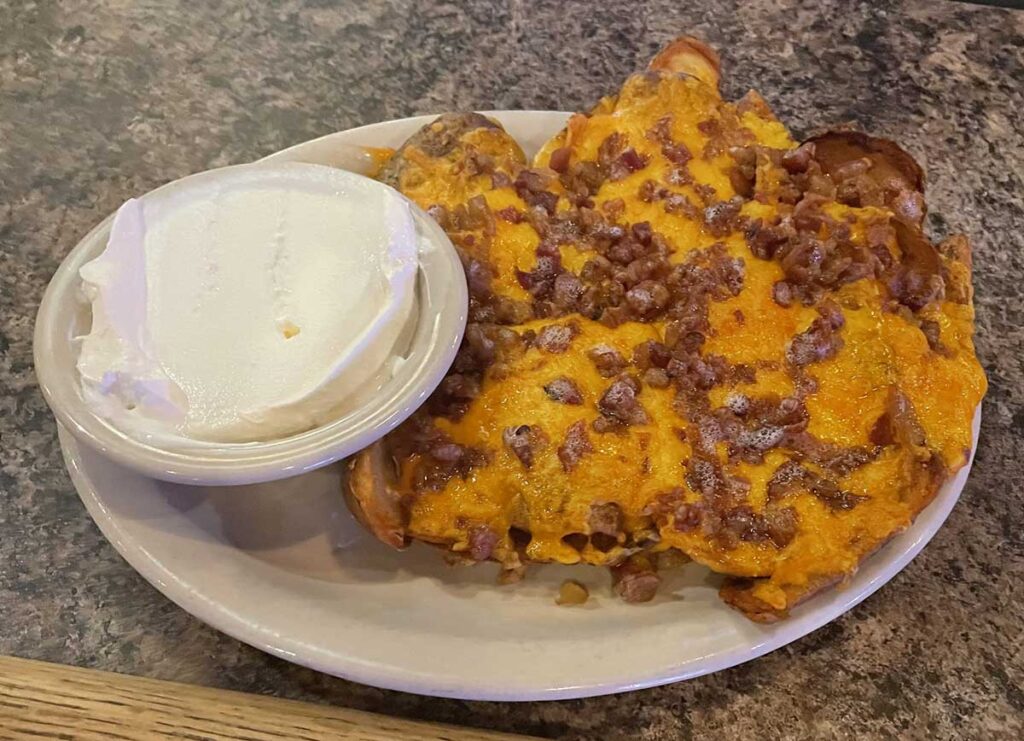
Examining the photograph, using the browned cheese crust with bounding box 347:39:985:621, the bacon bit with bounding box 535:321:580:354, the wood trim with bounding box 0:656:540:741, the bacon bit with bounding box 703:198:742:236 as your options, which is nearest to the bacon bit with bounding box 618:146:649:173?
the browned cheese crust with bounding box 347:39:985:621

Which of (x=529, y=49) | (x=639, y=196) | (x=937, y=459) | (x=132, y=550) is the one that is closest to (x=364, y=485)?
(x=132, y=550)

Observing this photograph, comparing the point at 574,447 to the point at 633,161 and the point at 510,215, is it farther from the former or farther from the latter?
the point at 633,161

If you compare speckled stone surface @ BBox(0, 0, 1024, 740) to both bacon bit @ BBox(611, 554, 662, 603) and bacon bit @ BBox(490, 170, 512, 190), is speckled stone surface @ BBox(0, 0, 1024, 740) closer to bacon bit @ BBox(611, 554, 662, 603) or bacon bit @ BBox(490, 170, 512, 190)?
bacon bit @ BBox(611, 554, 662, 603)

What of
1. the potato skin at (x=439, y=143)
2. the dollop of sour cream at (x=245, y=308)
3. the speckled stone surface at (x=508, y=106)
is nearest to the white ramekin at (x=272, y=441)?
the dollop of sour cream at (x=245, y=308)

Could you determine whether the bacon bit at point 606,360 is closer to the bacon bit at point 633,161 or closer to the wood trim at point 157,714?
the bacon bit at point 633,161

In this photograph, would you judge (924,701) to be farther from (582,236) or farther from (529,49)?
(529,49)

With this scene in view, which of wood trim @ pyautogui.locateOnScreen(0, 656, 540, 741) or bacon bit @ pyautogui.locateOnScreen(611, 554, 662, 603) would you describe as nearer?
wood trim @ pyautogui.locateOnScreen(0, 656, 540, 741)

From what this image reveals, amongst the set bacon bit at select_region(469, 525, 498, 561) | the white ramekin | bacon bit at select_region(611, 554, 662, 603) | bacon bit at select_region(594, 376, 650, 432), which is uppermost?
the white ramekin
